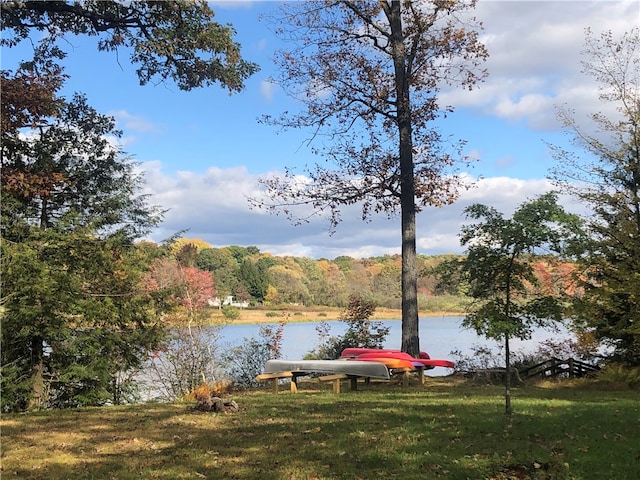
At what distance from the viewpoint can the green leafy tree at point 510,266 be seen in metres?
6.82

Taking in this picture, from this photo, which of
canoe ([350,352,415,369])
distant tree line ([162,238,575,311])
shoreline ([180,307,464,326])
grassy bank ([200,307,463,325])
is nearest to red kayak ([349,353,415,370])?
canoe ([350,352,415,369])

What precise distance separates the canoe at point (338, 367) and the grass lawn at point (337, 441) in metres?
1.03

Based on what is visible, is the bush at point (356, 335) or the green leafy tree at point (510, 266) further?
the bush at point (356, 335)

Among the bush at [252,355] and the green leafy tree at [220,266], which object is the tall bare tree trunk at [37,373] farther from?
the green leafy tree at [220,266]

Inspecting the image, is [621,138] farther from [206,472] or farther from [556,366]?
[206,472]

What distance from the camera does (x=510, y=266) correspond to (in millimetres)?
7156

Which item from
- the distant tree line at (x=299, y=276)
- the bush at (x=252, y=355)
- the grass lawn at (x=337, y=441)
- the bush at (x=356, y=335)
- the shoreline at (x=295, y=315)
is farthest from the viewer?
the distant tree line at (x=299, y=276)

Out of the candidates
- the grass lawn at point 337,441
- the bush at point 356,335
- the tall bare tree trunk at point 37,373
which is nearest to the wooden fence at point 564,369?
the bush at point 356,335

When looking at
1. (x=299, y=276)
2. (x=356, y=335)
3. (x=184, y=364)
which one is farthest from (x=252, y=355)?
(x=299, y=276)

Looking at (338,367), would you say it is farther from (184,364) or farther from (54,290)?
(54,290)

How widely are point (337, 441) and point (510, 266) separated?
3.38m

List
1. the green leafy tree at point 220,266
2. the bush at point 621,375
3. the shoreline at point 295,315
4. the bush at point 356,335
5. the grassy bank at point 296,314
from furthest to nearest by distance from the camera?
the green leafy tree at point 220,266 < the grassy bank at point 296,314 < the shoreline at point 295,315 < the bush at point 356,335 < the bush at point 621,375

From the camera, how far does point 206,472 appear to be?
4500 mm

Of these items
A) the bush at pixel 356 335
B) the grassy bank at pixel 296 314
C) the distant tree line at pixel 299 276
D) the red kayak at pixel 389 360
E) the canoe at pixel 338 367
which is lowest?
the canoe at pixel 338 367
